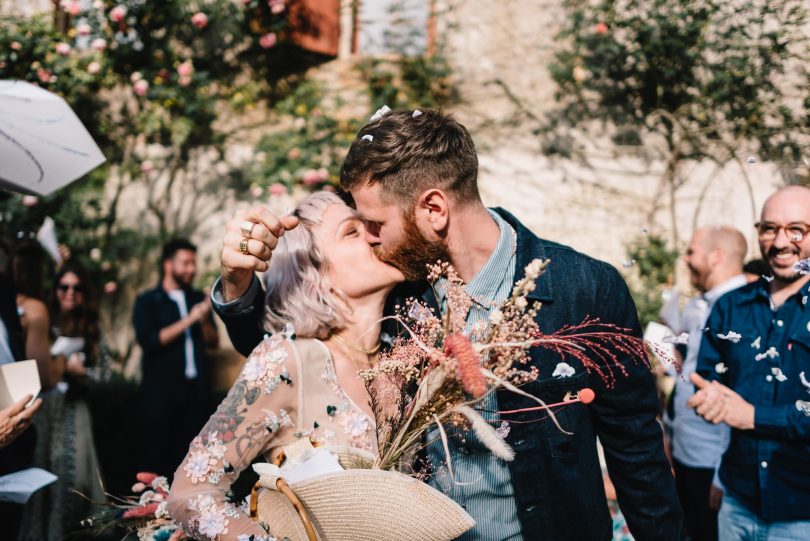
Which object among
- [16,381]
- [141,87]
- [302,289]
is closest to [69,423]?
[16,381]

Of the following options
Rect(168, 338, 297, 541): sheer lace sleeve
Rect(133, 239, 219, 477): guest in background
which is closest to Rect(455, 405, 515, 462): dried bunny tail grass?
Rect(168, 338, 297, 541): sheer lace sleeve

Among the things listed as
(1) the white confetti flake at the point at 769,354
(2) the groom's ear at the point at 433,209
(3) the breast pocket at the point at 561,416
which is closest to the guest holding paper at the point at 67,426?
(2) the groom's ear at the point at 433,209

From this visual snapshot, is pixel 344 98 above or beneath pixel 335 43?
beneath

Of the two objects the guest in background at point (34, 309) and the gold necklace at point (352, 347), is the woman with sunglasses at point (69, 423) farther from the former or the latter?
the gold necklace at point (352, 347)

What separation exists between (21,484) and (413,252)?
2065mm

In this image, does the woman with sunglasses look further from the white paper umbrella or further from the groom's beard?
the groom's beard

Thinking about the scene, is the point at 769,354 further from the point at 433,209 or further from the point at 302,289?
the point at 302,289

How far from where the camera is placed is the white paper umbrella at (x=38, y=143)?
2758 millimetres

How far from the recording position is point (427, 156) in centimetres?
201

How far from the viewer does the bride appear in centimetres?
180

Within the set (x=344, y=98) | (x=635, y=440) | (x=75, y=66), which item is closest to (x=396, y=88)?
(x=344, y=98)

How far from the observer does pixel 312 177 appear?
6648 mm

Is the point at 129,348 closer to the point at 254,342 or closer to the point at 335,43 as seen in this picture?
the point at 335,43

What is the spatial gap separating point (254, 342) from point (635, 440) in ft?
4.11
